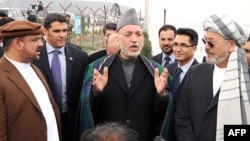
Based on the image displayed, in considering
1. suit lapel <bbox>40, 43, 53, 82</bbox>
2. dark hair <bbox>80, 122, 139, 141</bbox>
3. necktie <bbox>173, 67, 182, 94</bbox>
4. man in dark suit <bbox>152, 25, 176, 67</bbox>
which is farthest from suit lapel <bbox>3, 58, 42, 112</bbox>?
man in dark suit <bbox>152, 25, 176, 67</bbox>

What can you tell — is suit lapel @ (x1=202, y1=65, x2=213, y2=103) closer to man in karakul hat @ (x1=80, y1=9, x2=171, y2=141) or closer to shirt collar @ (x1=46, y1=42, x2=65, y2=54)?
man in karakul hat @ (x1=80, y1=9, x2=171, y2=141)

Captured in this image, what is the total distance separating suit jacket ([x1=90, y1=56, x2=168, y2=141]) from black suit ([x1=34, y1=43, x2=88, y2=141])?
2.72 feet

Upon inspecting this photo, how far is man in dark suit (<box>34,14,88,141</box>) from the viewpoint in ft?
13.5

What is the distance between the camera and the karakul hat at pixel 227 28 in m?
3.12

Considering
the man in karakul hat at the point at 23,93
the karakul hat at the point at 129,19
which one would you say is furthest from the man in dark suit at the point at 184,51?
the man in karakul hat at the point at 23,93

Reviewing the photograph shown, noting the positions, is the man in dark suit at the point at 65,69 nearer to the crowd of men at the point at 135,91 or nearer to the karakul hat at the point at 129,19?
the crowd of men at the point at 135,91

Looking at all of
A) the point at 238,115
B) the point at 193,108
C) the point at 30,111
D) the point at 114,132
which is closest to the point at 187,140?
the point at 193,108

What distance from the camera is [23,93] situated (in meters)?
3.00

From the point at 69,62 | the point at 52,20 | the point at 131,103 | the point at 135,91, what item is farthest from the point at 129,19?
the point at 52,20

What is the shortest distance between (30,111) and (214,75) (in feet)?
4.86

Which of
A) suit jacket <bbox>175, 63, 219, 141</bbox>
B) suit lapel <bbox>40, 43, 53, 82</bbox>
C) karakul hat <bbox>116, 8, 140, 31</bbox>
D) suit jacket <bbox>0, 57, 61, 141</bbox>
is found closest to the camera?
suit jacket <bbox>0, 57, 61, 141</bbox>

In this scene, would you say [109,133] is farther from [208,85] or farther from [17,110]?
[208,85]

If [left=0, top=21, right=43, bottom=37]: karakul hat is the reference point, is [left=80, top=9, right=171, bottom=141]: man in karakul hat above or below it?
below

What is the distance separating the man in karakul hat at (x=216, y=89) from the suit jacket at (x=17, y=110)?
3.73ft
